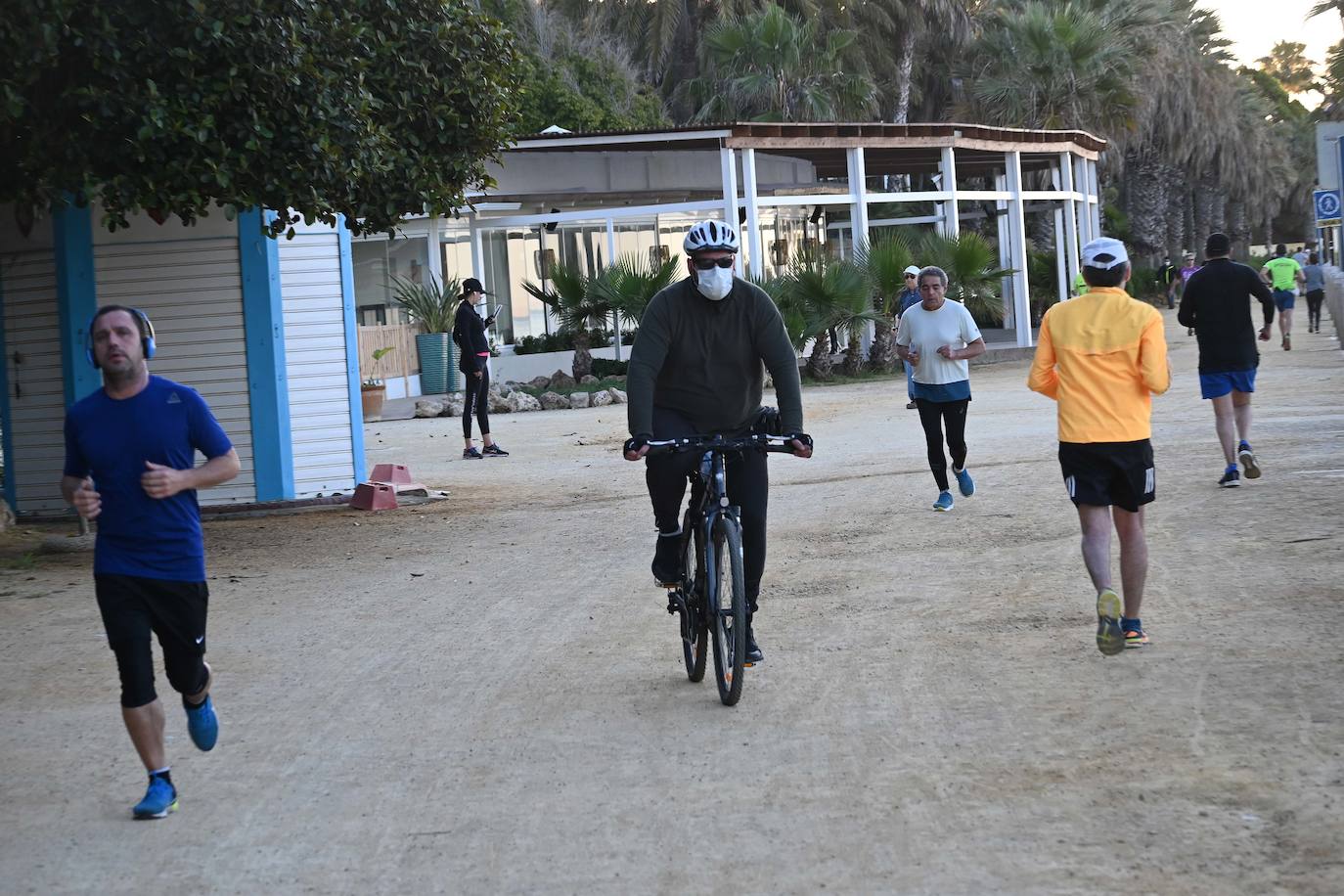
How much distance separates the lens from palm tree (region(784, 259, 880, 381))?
86.9 ft

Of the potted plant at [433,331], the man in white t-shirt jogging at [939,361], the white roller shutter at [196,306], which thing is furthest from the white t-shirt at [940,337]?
the potted plant at [433,331]

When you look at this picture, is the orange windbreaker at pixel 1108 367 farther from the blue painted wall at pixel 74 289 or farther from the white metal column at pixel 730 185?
the white metal column at pixel 730 185

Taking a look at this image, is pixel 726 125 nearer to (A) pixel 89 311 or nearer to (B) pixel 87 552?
(A) pixel 89 311

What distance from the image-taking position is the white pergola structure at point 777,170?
92.0ft

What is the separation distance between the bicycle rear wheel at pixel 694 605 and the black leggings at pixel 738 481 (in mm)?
125

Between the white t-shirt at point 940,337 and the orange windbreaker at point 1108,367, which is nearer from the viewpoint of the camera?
the orange windbreaker at point 1108,367

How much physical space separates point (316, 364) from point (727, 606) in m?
8.61

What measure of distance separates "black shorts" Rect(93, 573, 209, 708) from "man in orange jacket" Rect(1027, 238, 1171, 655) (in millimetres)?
3629

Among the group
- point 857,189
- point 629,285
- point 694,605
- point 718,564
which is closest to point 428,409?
point 629,285

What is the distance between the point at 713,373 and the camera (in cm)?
665

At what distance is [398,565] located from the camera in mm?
11000

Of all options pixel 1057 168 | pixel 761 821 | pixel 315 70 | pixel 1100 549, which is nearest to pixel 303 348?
pixel 315 70

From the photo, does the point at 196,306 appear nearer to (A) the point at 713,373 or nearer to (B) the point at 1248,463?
(A) the point at 713,373

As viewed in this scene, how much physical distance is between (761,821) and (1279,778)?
1.58m
